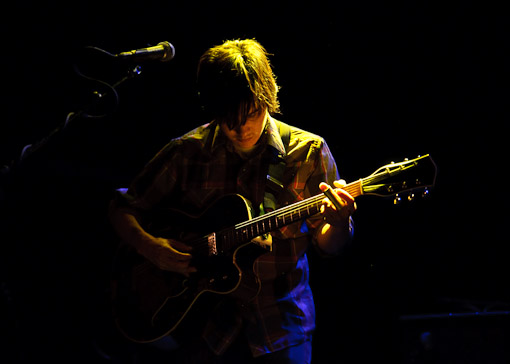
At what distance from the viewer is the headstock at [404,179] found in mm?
1696

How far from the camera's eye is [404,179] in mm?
1735

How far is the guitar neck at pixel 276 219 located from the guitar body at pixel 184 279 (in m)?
0.04

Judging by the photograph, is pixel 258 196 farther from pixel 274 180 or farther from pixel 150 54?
pixel 150 54

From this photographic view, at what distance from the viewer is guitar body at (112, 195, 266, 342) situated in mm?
1904

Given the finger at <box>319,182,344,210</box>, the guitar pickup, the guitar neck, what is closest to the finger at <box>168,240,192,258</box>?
the guitar neck

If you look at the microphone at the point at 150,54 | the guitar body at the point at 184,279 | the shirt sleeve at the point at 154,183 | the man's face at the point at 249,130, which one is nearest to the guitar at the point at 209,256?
the guitar body at the point at 184,279

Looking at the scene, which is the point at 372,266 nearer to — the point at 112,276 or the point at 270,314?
the point at 270,314

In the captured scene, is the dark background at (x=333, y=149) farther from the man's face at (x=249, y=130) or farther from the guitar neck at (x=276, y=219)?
the guitar neck at (x=276, y=219)

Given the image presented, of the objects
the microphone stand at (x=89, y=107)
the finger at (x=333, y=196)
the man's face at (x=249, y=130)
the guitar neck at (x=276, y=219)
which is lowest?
the guitar neck at (x=276, y=219)

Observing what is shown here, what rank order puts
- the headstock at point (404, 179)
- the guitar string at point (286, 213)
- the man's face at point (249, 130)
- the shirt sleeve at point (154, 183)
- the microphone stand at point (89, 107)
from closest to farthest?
the headstock at point (404, 179) < the guitar string at point (286, 213) < the man's face at point (249, 130) < the microphone stand at point (89, 107) < the shirt sleeve at point (154, 183)

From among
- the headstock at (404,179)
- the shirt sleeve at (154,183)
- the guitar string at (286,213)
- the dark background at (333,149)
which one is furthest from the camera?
the dark background at (333,149)

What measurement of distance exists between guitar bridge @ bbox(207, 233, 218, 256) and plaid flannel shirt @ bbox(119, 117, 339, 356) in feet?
0.62

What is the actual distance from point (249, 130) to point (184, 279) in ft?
2.57

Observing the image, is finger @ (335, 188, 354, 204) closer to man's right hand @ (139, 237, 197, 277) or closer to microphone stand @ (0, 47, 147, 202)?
man's right hand @ (139, 237, 197, 277)
